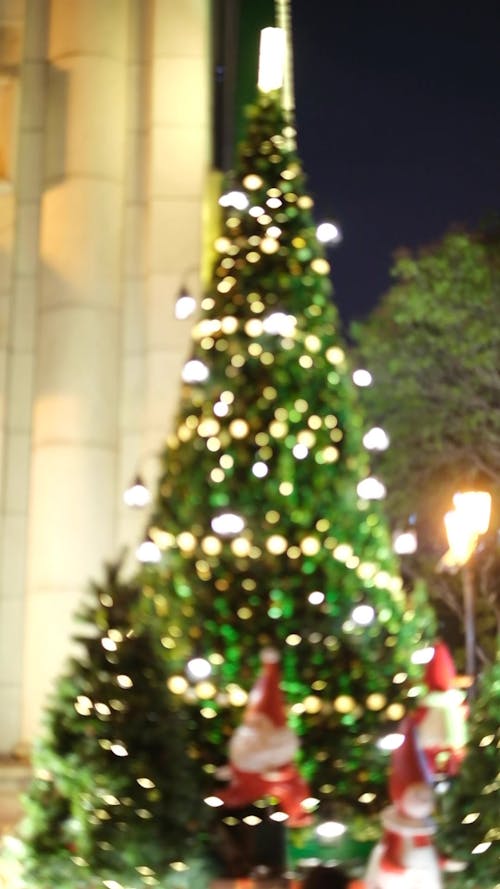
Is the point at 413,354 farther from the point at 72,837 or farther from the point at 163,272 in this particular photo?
the point at 72,837

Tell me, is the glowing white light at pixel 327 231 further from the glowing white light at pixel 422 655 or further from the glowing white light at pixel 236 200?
the glowing white light at pixel 422 655

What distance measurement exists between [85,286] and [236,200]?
121 inches

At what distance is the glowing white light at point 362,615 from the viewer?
6.55 metres

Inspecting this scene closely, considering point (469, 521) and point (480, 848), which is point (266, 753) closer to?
point (480, 848)

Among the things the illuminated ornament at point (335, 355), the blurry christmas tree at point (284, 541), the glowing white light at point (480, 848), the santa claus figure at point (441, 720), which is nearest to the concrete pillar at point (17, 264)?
the blurry christmas tree at point (284, 541)

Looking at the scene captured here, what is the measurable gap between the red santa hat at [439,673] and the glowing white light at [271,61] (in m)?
3.67

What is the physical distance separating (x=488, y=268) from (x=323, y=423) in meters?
14.3

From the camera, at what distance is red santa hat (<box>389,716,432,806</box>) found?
5.62m

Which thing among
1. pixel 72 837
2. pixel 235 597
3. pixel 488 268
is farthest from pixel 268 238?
pixel 488 268

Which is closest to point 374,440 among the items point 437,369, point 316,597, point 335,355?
point 335,355

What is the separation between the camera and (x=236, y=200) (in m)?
7.27

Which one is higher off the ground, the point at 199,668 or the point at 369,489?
the point at 369,489

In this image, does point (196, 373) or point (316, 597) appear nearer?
point (316, 597)

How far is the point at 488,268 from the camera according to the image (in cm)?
2036
